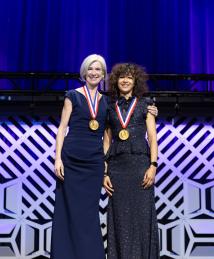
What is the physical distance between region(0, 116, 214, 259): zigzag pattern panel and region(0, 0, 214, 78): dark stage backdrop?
1482mm

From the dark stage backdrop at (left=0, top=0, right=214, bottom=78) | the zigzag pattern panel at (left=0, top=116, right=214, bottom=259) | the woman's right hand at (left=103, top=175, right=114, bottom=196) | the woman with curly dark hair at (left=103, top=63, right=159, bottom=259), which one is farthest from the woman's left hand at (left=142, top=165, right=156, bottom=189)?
the dark stage backdrop at (left=0, top=0, right=214, bottom=78)

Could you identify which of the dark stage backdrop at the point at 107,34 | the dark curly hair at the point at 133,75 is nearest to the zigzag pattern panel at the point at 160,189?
the dark curly hair at the point at 133,75

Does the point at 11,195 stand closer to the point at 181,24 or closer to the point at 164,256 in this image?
the point at 164,256

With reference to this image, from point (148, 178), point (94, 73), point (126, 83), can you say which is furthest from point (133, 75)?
point (148, 178)

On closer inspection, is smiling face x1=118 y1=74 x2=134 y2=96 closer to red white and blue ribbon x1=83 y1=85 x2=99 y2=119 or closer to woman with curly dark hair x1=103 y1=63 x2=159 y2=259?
woman with curly dark hair x1=103 y1=63 x2=159 y2=259

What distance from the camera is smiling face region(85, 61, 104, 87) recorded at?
261cm

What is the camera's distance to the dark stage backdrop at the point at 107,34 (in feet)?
16.9

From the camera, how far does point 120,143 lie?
2.60 metres

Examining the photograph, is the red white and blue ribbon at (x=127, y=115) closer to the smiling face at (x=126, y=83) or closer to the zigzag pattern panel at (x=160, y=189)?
the smiling face at (x=126, y=83)

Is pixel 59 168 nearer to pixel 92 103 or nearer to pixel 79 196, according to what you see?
pixel 79 196

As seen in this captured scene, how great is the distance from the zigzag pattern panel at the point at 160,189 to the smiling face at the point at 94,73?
4.15 ft

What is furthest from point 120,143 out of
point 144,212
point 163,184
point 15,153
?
point 15,153

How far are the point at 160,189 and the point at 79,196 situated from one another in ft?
4.35

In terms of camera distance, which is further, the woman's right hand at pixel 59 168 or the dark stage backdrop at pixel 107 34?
the dark stage backdrop at pixel 107 34
